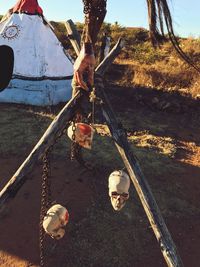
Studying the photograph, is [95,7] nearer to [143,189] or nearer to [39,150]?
[39,150]

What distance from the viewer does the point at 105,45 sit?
6.23 m

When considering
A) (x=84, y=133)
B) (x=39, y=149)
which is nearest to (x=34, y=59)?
(x=84, y=133)

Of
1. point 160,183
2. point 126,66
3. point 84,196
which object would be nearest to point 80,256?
point 84,196

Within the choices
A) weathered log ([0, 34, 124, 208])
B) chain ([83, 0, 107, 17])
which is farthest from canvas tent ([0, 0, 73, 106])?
chain ([83, 0, 107, 17])

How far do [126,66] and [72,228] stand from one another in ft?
36.9

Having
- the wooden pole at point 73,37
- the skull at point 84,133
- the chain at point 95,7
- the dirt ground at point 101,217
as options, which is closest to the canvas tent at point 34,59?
the dirt ground at point 101,217

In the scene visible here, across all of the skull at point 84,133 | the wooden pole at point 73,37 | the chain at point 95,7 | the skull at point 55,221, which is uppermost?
the chain at point 95,7

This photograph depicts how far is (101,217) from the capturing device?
19.8 ft

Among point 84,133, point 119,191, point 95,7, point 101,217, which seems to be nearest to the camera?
point 119,191

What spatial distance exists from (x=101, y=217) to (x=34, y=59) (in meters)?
6.45

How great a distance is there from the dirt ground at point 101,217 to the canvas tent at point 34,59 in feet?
Result: 11.6

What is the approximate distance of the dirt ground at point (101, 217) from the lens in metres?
5.36

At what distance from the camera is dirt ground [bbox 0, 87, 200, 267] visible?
5.36 metres

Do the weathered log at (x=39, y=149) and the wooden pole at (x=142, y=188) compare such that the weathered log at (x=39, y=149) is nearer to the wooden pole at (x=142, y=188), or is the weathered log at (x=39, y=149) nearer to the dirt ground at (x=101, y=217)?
the wooden pole at (x=142, y=188)
